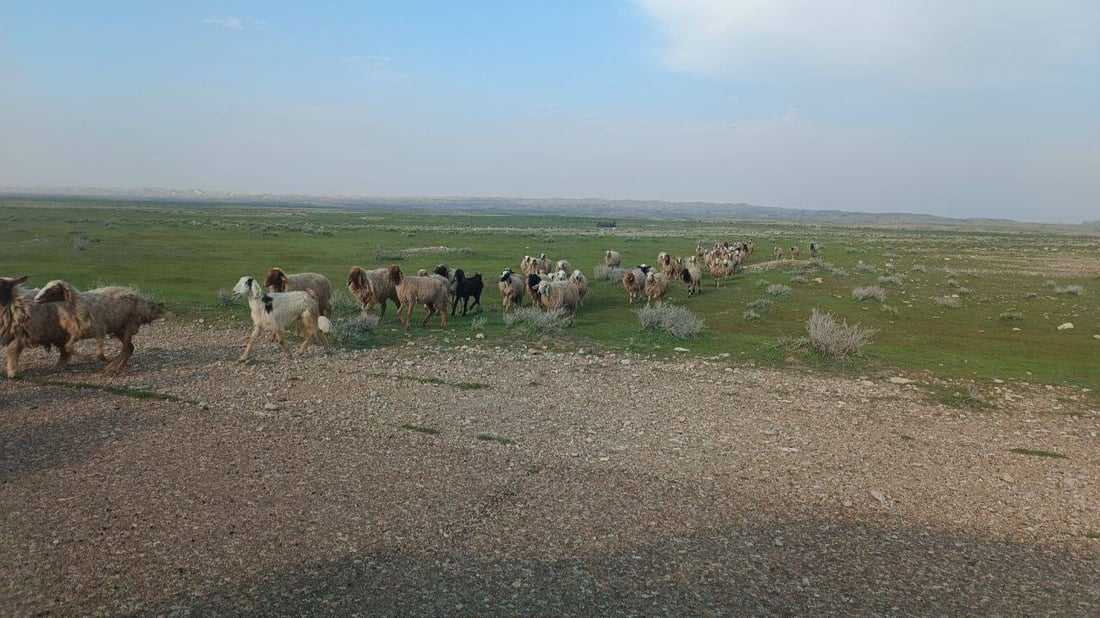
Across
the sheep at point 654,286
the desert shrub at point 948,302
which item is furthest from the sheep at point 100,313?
the desert shrub at point 948,302

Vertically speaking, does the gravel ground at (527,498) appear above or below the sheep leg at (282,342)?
below

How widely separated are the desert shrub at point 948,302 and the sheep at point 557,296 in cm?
1355

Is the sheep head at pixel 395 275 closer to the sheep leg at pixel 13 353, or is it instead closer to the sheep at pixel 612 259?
the sheep leg at pixel 13 353

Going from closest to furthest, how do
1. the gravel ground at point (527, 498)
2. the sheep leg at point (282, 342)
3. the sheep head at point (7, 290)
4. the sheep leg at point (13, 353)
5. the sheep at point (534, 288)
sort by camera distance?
the gravel ground at point (527, 498) → the sheep leg at point (13, 353) → the sheep head at point (7, 290) → the sheep leg at point (282, 342) → the sheep at point (534, 288)

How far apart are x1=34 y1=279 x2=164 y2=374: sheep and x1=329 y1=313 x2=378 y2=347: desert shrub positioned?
11.5 ft

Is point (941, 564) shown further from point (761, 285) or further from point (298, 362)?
point (761, 285)

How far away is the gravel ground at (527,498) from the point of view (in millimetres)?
5129

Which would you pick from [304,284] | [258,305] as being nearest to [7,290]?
[258,305]

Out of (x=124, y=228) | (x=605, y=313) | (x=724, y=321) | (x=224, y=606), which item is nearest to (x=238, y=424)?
(x=224, y=606)

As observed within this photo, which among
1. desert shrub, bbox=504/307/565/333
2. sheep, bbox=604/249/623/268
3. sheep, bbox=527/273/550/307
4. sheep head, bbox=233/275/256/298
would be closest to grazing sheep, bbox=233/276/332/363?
sheep head, bbox=233/275/256/298

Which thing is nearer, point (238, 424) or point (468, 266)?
point (238, 424)

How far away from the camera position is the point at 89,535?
18.3ft

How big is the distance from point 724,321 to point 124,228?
53.2 meters

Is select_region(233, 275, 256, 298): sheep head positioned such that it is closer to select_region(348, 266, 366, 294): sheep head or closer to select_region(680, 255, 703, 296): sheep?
select_region(348, 266, 366, 294): sheep head
